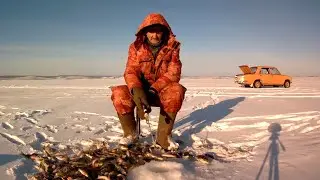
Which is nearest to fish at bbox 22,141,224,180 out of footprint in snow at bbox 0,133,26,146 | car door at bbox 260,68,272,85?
footprint in snow at bbox 0,133,26,146

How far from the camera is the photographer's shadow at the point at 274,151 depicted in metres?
3.09

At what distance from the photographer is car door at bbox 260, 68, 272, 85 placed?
21281mm

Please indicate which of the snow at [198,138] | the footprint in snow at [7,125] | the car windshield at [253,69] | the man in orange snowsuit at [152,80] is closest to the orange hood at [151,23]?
the man in orange snowsuit at [152,80]

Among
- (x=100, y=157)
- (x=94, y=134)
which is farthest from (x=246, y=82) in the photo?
(x=100, y=157)

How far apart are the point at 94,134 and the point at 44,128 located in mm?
1054

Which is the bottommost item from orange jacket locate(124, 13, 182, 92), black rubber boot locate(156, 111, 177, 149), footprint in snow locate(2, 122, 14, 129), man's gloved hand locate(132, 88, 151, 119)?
footprint in snow locate(2, 122, 14, 129)

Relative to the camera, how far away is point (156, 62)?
4473 mm

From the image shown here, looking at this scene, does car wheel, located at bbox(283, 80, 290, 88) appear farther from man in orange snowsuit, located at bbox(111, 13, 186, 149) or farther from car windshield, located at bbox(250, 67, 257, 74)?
man in orange snowsuit, located at bbox(111, 13, 186, 149)

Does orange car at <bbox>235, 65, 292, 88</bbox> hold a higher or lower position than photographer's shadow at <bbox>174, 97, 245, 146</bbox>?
higher

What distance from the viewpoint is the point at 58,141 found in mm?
4664

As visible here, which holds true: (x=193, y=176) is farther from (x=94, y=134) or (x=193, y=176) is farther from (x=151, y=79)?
(x=94, y=134)

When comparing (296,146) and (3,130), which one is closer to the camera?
(296,146)

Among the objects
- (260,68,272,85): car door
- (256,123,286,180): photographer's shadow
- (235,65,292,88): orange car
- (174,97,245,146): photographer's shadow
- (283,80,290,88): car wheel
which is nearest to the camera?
(256,123,286,180): photographer's shadow

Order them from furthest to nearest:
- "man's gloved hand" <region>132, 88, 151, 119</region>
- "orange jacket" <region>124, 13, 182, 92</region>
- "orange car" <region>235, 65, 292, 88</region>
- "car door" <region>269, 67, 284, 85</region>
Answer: "car door" <region>269, 67, 284, 85</region>
"orange car" <region>235, 65, 292, 88</region>
"orange jacket" <region>124, 13, 182, 92</region>
"man's gloved hand" <region>132, 88, 151, 119</region>
